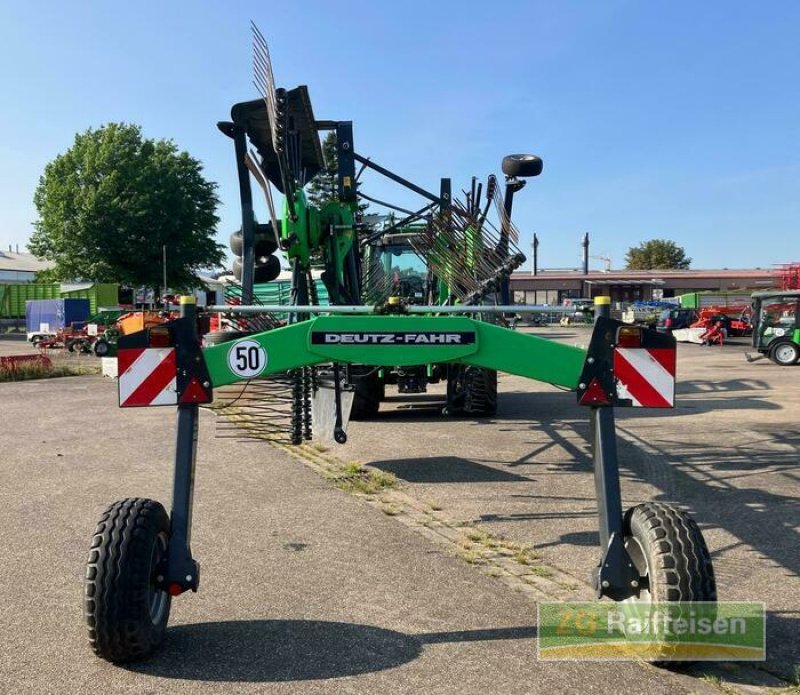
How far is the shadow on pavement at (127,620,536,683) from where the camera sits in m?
2.99

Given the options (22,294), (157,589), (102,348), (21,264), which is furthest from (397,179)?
(21,264)

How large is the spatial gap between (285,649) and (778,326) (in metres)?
20.9

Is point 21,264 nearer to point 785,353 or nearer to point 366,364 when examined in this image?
point 785,353

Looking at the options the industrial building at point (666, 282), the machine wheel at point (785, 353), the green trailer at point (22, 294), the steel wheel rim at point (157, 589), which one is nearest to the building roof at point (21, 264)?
the green trailer at point (22, 294)

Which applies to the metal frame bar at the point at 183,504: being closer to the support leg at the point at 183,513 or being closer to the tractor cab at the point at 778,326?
the support leg at the point at 183,513

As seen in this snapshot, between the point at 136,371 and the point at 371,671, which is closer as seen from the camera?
the point at 371,671

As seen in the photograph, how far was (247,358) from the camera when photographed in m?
3.39

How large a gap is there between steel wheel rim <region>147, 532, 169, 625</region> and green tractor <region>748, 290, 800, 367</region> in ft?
66.0

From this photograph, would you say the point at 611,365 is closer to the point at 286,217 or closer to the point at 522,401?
the point at 286,217

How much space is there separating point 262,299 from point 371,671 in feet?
15.1

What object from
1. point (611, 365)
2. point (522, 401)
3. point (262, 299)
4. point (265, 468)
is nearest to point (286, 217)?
point (262, 299)

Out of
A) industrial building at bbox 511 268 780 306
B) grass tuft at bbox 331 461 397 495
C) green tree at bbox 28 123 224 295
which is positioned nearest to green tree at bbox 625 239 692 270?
industrial building at bbox 511 268 780 306

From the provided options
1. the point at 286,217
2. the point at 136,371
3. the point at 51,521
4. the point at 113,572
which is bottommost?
the point at 51,521

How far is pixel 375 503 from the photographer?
553 centimetres
